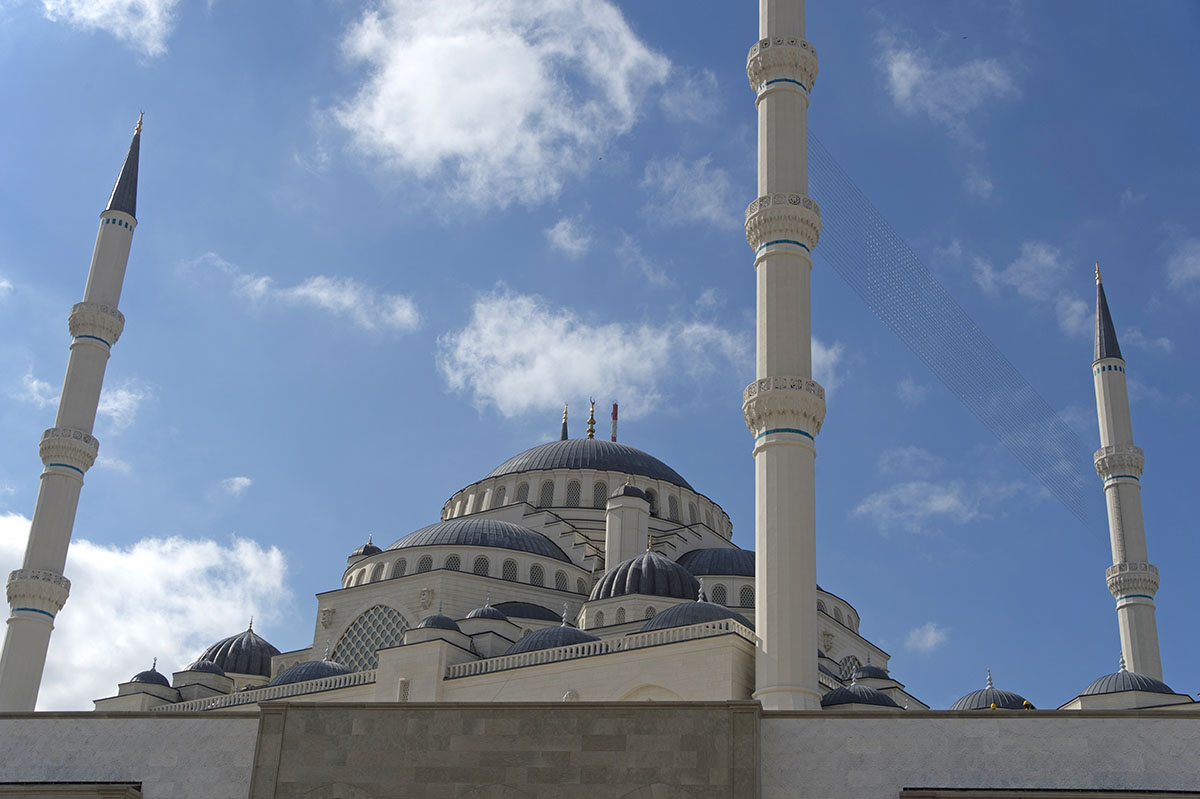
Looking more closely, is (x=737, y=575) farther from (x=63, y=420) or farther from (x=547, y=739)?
(x=547, y=739)

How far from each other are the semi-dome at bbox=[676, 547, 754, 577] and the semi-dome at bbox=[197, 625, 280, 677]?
12300 mm

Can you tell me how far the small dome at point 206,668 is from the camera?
3484 centimetres

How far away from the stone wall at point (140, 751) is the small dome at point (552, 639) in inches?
487

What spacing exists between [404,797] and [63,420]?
2044cm

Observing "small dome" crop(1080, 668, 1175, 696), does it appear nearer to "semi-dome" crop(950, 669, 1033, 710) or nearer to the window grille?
"semi-dome" crop(950, 669, 1033, 710)

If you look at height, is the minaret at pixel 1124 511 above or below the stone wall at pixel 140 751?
above

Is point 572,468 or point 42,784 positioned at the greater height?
point 572,468

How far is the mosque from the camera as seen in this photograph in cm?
1273

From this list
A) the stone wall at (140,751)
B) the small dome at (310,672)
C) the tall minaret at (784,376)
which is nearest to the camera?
the stone wall at (140,751)

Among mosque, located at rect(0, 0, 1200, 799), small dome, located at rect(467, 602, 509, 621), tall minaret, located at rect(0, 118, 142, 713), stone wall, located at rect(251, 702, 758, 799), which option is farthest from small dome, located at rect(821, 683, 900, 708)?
tall minaret, located at rect(0, 118, 142, 713)

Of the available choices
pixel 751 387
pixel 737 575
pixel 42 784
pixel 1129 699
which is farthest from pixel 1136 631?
pixel 42 784

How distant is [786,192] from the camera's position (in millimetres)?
23938

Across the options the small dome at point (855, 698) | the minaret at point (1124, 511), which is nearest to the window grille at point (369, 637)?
the small dome at point (855, 698)

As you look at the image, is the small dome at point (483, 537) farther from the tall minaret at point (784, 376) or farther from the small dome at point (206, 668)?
the tall minaret at point (784, 376)
